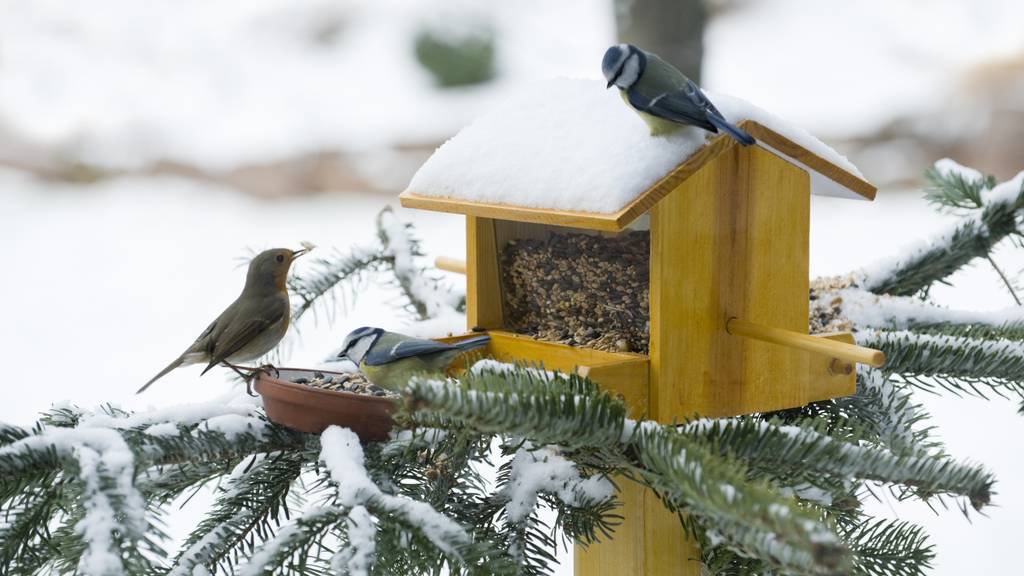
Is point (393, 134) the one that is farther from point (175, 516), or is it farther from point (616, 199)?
point (616, 199)

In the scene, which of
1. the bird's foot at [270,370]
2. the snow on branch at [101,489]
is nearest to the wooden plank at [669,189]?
the bird's foot at [270,370]

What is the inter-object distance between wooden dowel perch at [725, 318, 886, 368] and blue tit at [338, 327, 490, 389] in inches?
14.9

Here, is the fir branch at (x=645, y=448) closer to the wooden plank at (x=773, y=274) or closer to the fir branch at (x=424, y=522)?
the fir branch at (x=424, y=522)

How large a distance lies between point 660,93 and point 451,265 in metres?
0.81

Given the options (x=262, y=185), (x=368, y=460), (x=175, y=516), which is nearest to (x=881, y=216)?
(x=262, y=185)

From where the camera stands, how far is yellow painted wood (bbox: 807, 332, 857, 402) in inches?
60.3

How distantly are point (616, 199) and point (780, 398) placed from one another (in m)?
0.40

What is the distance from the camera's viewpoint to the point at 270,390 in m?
1.32

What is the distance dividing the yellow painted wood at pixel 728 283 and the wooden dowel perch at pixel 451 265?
0.65 metres

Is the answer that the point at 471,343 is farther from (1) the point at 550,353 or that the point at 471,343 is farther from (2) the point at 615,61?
(2) the point at 615,61

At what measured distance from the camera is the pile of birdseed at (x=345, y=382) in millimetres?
1513

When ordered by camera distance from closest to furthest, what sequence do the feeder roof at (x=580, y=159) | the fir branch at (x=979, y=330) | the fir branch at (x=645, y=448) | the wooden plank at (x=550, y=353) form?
the fir branch at (x=645, y=448)
the feeder roof at (x=580, y=159)
the wooden plank at (x=550, y=353)
the fir branch at (x=979, y=330)

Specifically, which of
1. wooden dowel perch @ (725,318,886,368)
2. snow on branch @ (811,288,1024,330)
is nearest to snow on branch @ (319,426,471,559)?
wooden dowel perch @ (725,318,886,368)

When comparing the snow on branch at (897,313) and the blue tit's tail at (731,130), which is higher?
the blue tit's tail at (731,130)
